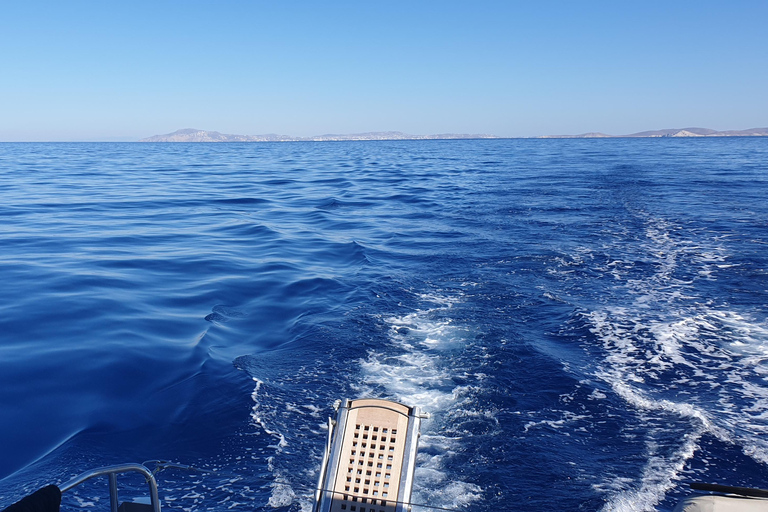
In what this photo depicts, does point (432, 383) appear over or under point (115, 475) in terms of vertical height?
under

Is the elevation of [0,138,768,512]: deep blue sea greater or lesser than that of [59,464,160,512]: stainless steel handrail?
lesser

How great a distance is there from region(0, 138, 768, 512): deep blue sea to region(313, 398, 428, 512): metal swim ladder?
4.73 ft

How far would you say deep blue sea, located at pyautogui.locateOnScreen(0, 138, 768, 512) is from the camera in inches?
172

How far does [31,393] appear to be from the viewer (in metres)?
5.66

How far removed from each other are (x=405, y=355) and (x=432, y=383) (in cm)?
83

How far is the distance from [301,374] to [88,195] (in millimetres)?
19588

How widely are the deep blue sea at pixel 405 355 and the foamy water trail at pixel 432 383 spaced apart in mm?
30

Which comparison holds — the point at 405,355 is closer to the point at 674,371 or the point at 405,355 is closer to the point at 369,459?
the point at 674,371

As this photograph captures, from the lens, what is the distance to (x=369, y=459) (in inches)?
107

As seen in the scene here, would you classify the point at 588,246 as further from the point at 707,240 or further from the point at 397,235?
the point at 397,235

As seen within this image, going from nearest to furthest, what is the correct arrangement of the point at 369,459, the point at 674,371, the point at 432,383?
the point at 369,459 < the point at 432,383 < the point at 674,371

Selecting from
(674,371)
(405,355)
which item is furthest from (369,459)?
(674,371)

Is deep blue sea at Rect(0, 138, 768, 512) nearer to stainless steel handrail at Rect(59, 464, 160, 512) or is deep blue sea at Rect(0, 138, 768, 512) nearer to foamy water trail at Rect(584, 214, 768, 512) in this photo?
foamy water trail at Rect(584, 214, 768, 512)

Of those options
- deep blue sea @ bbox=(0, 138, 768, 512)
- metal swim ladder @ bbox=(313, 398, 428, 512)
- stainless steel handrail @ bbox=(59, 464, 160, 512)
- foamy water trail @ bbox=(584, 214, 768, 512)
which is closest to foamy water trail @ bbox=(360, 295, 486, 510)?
deep blue sea @ bbox=(0, 138, 768, 512)
